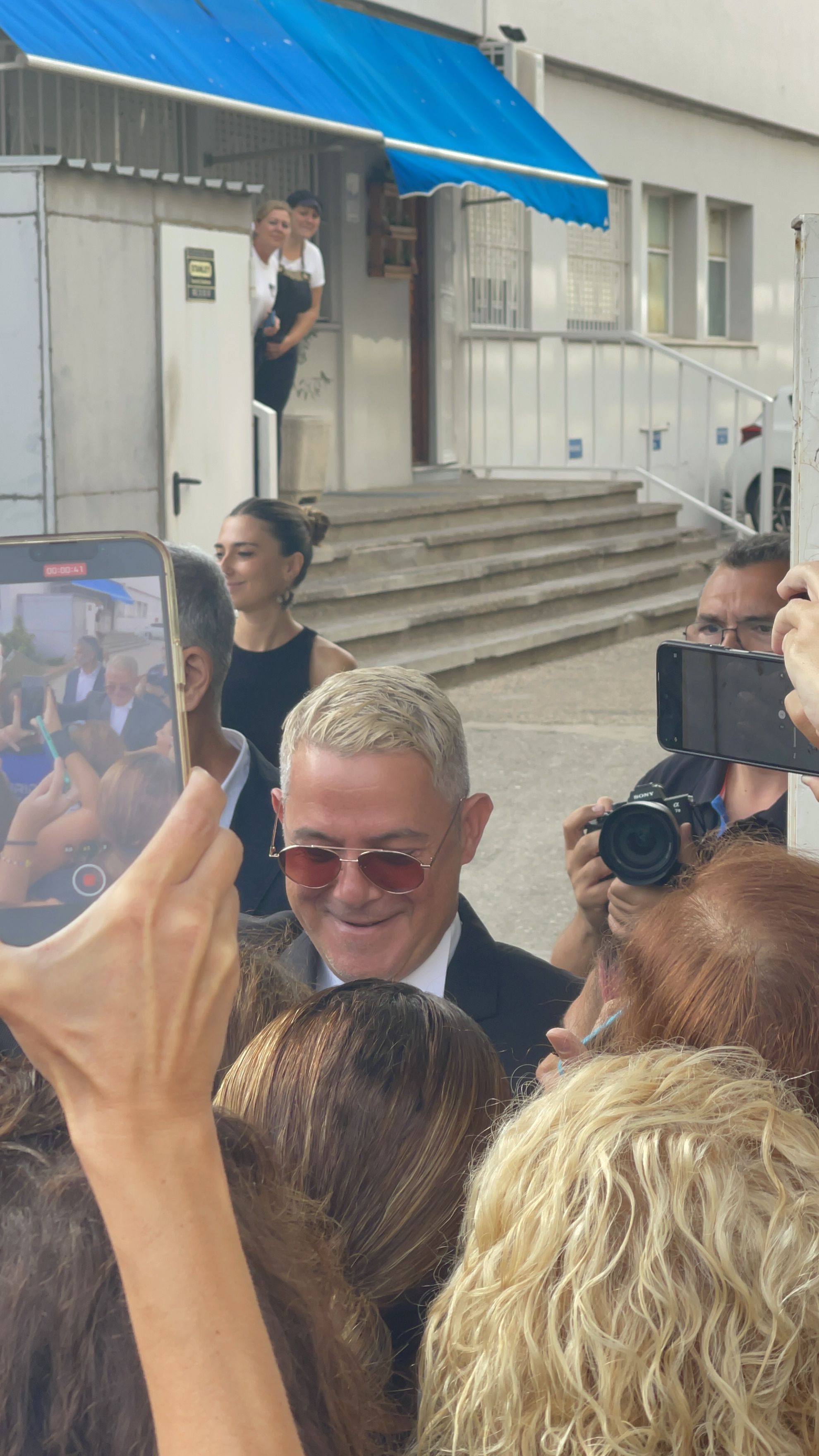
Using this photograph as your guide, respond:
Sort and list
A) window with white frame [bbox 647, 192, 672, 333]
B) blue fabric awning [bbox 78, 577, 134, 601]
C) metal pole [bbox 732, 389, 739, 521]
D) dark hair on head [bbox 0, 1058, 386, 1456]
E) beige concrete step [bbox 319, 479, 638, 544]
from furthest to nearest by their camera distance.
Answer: window with white frame [bbox 647, 192, 672, 333]
metal pole [bbox 732, 389, 739, 521]
beige concrete step [bbox 319, 479, 638, 544]
blue fabric awning [bbox 78, 577, 134, 601]
dark hair on head [bbox 0, 1058, 386, 1456]

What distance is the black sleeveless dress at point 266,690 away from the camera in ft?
15.3

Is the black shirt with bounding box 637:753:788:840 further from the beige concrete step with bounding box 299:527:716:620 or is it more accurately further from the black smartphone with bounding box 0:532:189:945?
the beige concrete step with bounding box 299:527:716:620

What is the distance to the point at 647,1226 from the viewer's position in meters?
1.19

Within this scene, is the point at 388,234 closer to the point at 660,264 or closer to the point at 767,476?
the point at 767,476

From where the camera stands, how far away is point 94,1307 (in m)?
1.04

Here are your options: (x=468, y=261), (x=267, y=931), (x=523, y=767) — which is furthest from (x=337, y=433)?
(x=267, y=931)

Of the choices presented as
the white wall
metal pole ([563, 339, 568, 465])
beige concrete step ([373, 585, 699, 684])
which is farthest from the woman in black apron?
metal pole ([563, 339, 568, 465])

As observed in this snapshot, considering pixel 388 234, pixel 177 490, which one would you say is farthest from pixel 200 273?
pixel 388 234

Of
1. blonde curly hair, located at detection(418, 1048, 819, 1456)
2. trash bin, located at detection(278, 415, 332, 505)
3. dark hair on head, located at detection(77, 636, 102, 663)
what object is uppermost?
trash bin, located at detection(278, 415, 332, 505)

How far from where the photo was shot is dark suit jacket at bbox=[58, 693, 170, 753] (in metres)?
1.29

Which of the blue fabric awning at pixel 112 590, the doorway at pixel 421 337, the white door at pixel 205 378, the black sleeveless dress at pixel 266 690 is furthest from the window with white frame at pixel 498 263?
the blue fabric awning at pixel 112 590

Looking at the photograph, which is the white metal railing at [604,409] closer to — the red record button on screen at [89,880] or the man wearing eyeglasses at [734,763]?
the man wearing eyeglasses at [734,763]

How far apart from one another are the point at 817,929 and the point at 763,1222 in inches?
19.1

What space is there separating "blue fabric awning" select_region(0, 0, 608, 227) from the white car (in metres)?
3.44
